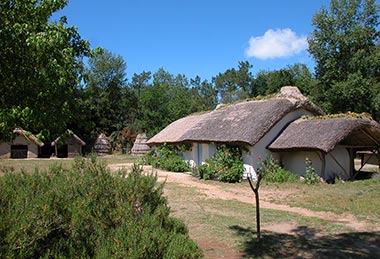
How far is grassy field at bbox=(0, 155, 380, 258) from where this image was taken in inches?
276

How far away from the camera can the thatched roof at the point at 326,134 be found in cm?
1623

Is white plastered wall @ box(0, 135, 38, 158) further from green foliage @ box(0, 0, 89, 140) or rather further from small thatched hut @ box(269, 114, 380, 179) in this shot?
green foliage @ box(0, 0, 89, 140)

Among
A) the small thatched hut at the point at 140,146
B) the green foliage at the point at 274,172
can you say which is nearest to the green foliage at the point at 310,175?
the green foliage at the point at 274,172

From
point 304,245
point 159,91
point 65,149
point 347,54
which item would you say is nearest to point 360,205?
point 304,245

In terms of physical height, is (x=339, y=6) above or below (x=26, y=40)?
above

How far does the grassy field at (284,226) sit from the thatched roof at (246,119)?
4496 millimetres

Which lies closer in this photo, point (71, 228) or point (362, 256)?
point (71, 228)

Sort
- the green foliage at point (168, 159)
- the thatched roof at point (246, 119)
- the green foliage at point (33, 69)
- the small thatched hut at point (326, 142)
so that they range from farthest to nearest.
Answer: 1. the green foliage at point (168, 159)
2. the thatched roof at point (246, 119)
3. the small thatched hut at point (326, 142)
4. the green foliage at point (33, 69)

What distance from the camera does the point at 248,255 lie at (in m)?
6.73

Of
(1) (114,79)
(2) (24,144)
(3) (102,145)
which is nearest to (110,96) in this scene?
(1) (114,79)

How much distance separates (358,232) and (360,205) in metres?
3.33

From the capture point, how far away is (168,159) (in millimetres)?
26234

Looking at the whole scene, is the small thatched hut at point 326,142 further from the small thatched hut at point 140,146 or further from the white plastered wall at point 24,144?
the white plastered wall at point 24,144

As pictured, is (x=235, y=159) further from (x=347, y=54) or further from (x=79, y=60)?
(x=347, y=54)
